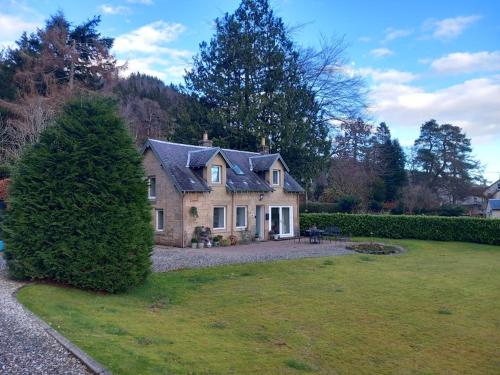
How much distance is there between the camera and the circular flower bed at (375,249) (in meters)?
21.5

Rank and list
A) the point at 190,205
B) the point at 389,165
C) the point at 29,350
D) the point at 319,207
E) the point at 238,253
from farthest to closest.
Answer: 1. the point at 389,165
2. the point at 319,207
3. the point at 190,205
4. the point at 238,253
5. the point at 29,350

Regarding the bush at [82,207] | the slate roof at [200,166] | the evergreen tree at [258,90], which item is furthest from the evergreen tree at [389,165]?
the bush at [82,207]

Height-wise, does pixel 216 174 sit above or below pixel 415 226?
above

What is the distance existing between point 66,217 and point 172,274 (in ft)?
15.2

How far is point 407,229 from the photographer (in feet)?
91.2

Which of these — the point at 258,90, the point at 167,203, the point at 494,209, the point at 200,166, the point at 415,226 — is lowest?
the point at 415,226

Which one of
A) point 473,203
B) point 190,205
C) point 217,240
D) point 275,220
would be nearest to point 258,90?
point 275,220

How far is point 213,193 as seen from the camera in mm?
23656

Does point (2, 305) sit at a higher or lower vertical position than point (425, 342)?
higher

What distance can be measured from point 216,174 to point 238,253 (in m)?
6.00

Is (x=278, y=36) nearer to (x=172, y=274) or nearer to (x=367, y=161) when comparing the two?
(x=367, y=161)

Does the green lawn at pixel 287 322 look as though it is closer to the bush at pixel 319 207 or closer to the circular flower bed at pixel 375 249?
the circular flower bed at pixel 375 249

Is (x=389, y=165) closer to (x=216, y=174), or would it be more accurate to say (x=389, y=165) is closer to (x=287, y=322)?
(x=216, y=174)

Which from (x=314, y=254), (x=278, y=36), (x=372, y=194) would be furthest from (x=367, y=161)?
(x=314, y=254)
